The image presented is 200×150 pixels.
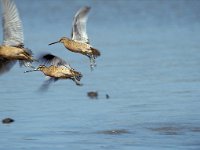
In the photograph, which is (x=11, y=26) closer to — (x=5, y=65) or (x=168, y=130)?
(x=5, y=65)

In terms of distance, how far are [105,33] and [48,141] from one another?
1493 cm

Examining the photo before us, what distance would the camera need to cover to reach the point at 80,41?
1411 cm

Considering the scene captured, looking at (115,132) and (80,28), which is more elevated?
(80,28)

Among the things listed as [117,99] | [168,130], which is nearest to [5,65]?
[168,130]

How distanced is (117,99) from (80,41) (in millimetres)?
2888

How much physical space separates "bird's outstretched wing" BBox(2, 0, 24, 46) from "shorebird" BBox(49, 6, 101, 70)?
637 millimetres

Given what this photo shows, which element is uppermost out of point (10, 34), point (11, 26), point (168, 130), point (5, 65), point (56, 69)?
point (11, 26)

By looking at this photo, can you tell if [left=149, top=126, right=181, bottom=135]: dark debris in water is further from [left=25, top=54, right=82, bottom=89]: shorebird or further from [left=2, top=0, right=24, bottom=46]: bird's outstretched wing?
Answer: [left=2, top=0, right=24, bottom=46]: bird's outstretched wing

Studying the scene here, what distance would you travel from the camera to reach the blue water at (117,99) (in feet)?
45.3

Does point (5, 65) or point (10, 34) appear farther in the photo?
point (5, 65)

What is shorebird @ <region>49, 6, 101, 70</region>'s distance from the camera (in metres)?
13.9

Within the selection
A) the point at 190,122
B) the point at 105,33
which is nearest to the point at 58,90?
the point at 190,122

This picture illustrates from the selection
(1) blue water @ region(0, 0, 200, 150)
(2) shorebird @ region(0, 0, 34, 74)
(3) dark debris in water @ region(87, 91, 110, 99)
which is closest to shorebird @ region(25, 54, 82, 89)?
(2) shorebird @ region(0, 0, 34, 74)

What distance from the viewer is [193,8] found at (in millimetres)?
35844
